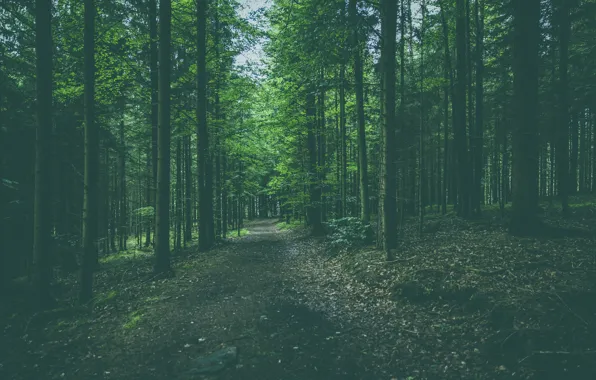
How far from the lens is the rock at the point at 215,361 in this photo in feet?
16.6

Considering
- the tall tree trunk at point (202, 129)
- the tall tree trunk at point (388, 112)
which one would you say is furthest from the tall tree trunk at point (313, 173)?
the tall tree trunk at point (388, 112)

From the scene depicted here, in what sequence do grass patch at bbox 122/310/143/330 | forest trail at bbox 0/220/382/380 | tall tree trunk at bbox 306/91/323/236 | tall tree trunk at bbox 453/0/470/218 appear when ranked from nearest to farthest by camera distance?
forest trail at bbox 0/220/382/380 → grass patch at bbox 122/310/143/330 → tall tree trunk at bbox 453/0/470/218 → tall tree trunk at bbox 306/91/323/236

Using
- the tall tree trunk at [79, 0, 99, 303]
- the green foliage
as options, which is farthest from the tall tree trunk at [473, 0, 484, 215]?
the tall tree trunk at [79, 0, 99, 303]

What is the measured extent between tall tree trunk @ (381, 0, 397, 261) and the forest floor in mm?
1029

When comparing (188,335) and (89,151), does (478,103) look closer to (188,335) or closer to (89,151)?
(188,335)

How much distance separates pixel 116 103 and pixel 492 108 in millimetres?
22444

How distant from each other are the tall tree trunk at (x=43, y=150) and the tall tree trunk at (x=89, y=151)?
88 cm

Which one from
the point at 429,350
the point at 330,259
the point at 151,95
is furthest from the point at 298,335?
the point at 151,95

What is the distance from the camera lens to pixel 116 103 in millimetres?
14625

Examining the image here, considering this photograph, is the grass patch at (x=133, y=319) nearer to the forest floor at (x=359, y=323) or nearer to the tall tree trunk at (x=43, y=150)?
the forest floor at (x=359, y=323)

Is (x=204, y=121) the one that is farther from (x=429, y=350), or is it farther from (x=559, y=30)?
(x=559, y=30)

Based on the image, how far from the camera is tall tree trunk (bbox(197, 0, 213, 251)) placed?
14133 millimetres

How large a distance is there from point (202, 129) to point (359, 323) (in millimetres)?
11379

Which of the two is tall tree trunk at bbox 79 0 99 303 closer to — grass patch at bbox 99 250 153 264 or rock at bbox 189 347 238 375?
rock at bbox 189 347 238 375
